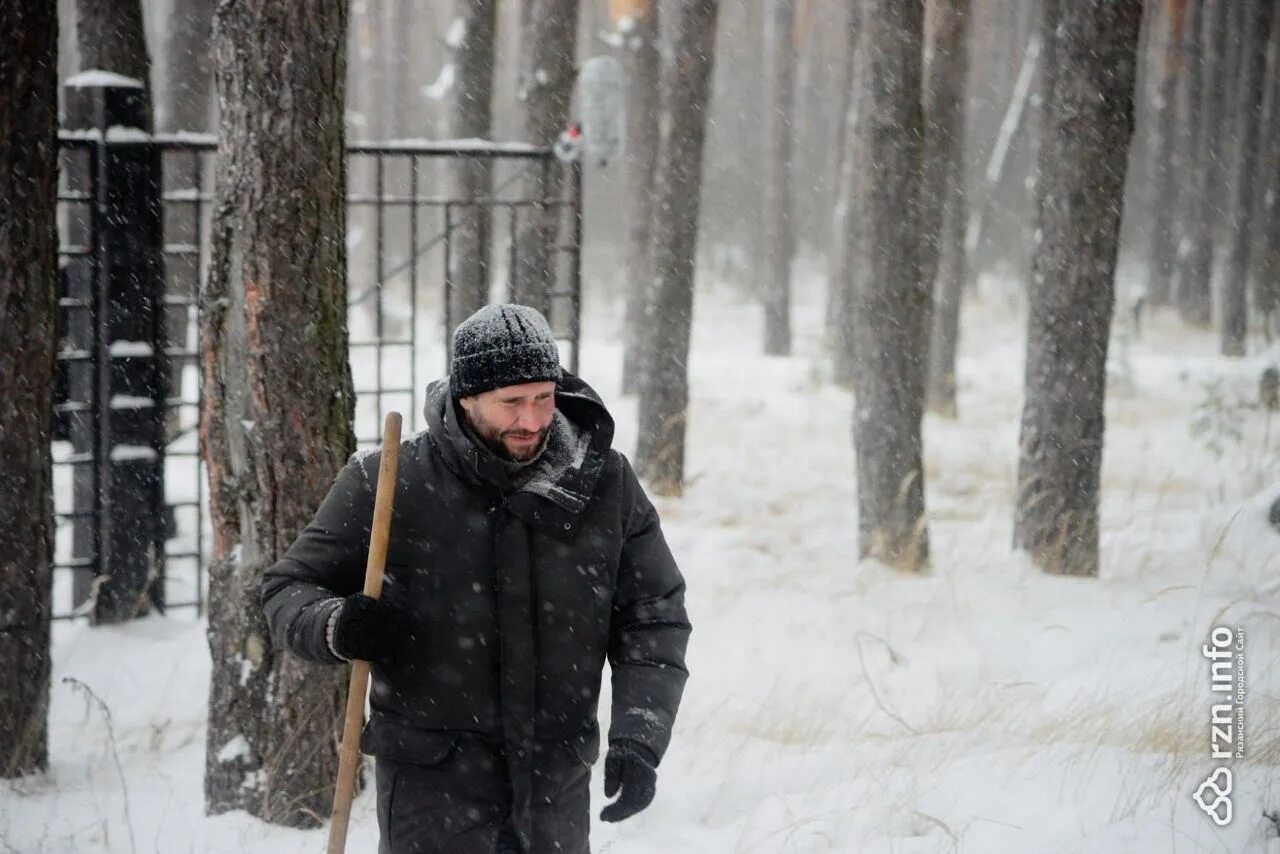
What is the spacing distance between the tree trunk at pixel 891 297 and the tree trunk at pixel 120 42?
4779 millimetres

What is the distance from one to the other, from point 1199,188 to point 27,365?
24.7m

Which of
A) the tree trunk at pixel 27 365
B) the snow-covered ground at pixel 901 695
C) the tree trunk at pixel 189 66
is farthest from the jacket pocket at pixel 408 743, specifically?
the tree trunk at pixel 189 66

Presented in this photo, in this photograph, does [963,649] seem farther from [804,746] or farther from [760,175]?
[760,175]

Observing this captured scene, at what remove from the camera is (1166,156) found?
82.5ft

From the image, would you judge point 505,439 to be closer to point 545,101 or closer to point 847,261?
point 545,101

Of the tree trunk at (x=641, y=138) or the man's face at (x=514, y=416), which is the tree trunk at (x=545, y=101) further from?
the man's face at (x=514, y=416)

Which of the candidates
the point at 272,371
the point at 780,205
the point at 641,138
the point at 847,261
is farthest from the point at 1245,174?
the point at 272,371

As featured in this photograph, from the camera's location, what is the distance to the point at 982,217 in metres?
37.5

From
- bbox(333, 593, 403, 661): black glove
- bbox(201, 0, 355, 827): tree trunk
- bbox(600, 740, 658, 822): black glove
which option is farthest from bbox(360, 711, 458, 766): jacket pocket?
bbox(201, 0, 355, 827): tree trunk

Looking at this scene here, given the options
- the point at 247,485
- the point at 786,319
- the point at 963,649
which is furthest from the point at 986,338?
the point at 247,485

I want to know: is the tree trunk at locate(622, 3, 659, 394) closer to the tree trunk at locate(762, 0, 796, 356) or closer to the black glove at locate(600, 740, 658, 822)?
the tree trunk at locate(762, 0, 796, 356)

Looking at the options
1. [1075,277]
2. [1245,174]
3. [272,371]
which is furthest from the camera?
[1245,174]

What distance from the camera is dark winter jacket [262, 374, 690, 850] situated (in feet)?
9.37

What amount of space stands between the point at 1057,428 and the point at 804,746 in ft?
12.8
